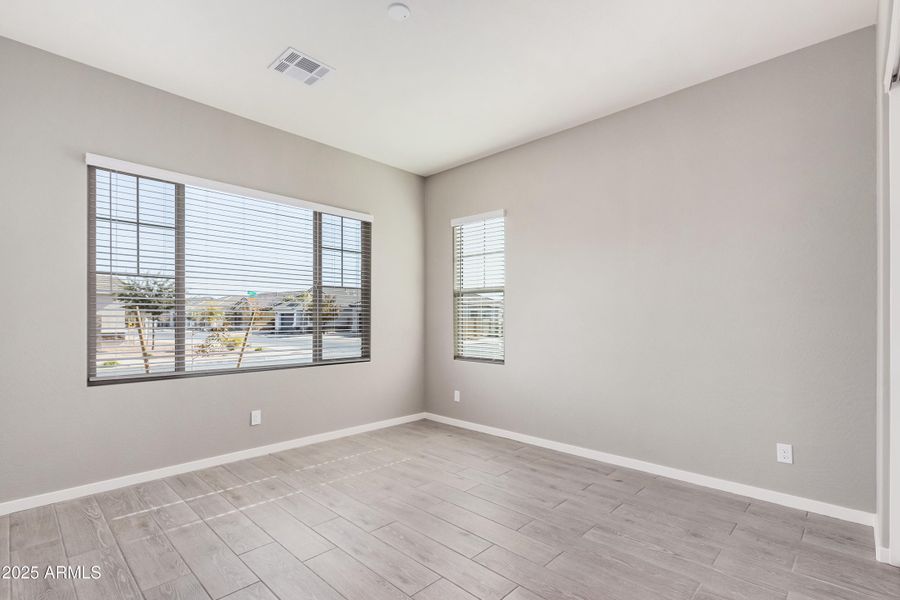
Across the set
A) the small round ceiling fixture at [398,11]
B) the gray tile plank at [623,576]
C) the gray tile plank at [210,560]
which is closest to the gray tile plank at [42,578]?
the gray tile plank at [210,560]

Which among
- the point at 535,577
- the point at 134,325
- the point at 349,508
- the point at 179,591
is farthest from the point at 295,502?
the point at 134,325

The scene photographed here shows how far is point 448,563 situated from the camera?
2.13 metres

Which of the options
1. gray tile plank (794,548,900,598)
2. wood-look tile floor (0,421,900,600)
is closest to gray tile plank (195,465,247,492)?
wood-look tile floor (0,421,900,600)

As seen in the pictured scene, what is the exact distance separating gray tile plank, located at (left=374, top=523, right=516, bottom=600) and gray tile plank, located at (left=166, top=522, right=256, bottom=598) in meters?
0.68

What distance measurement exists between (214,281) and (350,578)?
251 centimetres

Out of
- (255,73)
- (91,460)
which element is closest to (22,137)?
(255,73)

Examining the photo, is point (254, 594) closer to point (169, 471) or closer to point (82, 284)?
point (169, 471)

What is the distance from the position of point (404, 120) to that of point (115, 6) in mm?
1917

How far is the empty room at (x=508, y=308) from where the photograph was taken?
219 cm

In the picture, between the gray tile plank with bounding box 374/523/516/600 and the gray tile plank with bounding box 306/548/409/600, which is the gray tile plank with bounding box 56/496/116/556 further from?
the gray tile plank with bounding box 374/523/516/600

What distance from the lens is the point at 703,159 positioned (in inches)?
123

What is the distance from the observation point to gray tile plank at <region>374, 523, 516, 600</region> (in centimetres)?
194

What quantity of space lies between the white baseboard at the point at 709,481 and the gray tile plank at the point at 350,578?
2.20m

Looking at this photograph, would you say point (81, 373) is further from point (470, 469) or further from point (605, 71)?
point (605, 71)
